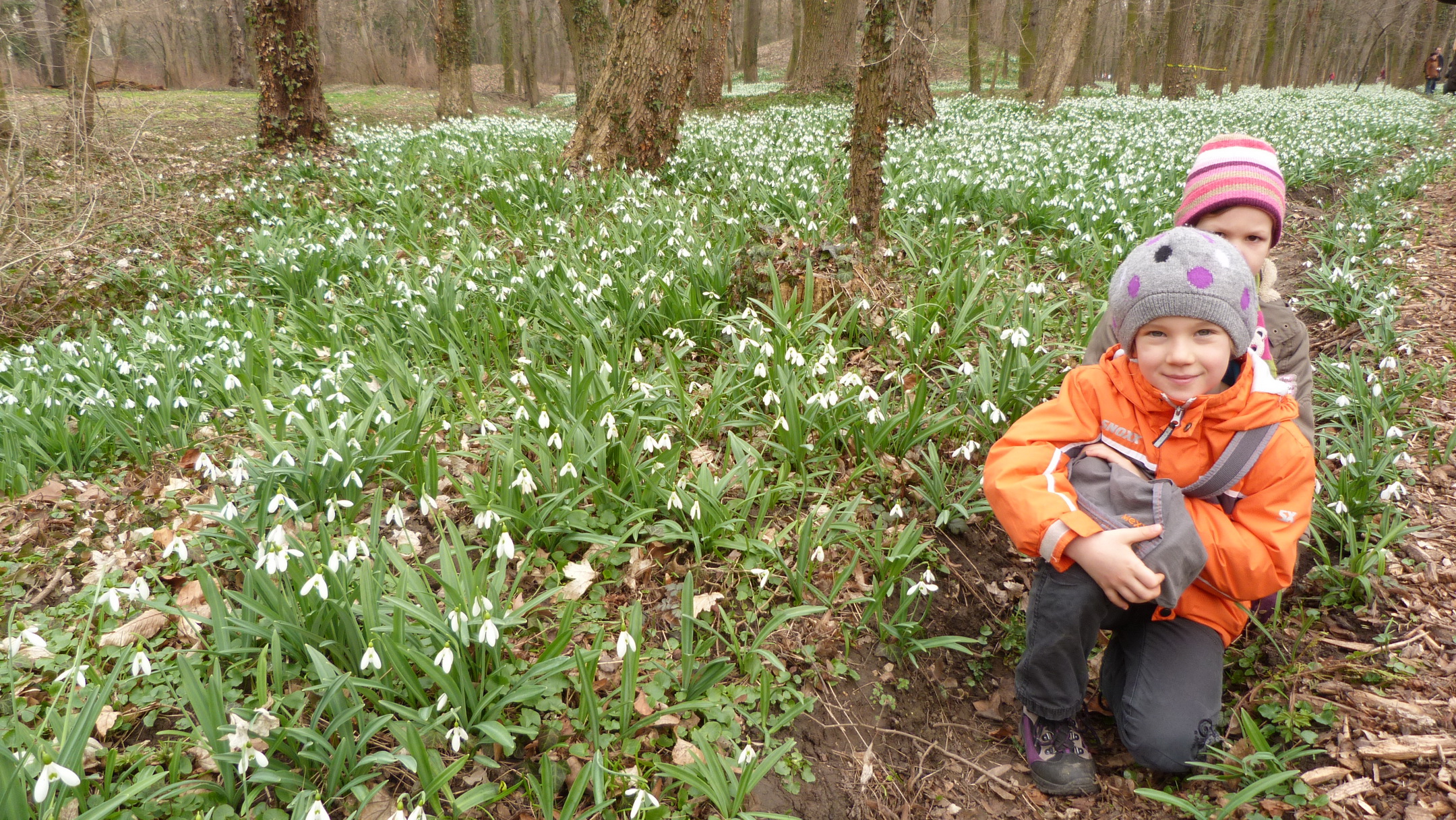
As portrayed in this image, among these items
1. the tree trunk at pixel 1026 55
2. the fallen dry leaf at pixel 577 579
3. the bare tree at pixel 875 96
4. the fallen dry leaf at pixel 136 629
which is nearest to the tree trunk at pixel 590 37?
the bare tree at pixel 875 96

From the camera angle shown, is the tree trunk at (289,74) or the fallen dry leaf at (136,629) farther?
the tree trunk at (289,74)

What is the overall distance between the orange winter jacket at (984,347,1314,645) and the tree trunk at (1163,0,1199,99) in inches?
805

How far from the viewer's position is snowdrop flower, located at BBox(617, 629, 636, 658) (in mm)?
1868

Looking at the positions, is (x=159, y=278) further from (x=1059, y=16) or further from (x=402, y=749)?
(x=1059, y=16)

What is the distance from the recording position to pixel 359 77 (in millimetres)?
32406

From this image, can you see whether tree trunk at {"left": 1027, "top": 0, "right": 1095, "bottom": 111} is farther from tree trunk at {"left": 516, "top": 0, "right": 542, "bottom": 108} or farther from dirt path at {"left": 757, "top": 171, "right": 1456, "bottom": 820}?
tree trunk at {"left": 516, "top": 0, "right": 542, "bottom": 108}

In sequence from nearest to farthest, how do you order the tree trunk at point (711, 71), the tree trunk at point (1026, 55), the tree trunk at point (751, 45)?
the tree trunk at point (711, 71), the tree trunk at point (1026, 55), the tree trunk at point (751, 45)

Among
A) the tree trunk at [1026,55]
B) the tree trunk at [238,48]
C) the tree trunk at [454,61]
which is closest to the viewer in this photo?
the tree trunk at [454,61]

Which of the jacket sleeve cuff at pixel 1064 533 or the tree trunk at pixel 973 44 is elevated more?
the tree trunk at pixel 973 44

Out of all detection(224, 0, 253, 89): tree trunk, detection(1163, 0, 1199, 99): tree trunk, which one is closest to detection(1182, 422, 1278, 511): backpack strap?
detection(1163, 0, 1199, 99): tree trunk

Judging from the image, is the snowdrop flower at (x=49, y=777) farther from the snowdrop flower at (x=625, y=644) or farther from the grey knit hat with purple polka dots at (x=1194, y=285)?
the grey knit hat with purple polka dots at (x=1194, y=285)

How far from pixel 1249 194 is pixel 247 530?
3508mm

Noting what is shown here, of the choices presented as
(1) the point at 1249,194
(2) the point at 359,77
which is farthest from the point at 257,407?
(2) the point at 359,77

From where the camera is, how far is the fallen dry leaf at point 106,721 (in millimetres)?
1879
